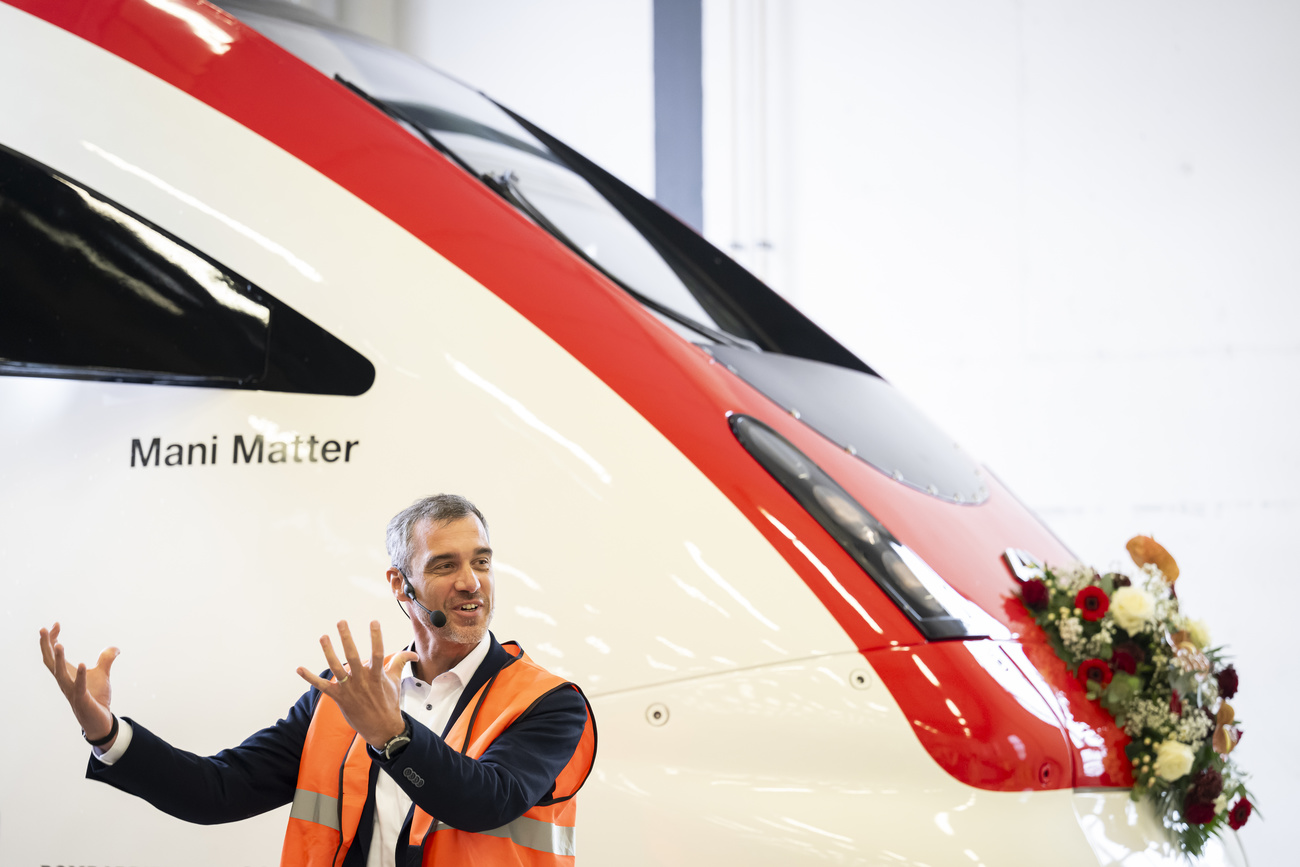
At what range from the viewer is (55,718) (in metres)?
1.50

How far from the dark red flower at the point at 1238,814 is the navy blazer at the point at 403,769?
101 centimetres

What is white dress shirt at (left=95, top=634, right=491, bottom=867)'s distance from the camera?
1219 mm

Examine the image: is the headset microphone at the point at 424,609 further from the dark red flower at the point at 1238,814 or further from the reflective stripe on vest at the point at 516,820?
the dark red flower at the point at 1238,814

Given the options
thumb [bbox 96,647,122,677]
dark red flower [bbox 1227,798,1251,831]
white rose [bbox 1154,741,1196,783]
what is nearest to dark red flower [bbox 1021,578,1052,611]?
white rose [bbox 1154,741,1196,783]

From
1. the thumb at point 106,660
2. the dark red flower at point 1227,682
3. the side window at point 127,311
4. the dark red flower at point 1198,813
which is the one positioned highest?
the side window at point 127,311

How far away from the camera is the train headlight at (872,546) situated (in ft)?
4.90

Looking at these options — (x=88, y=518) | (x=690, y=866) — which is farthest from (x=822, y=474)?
(x=88, y=518)

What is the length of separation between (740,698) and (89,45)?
51.5 inches

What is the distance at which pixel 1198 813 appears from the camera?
1533 mm

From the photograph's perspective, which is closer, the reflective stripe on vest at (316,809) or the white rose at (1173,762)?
the reflective stripe on vest at (316,809)

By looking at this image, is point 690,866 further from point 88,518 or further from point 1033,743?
point 88,518

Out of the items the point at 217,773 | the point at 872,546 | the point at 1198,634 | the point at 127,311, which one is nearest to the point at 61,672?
the point at 217,773

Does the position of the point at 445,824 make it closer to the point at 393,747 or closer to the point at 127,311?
the point at 393,747

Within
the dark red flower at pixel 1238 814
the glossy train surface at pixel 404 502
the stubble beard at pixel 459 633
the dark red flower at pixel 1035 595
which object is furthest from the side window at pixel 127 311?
the dark red flower at pixel 1238 814
